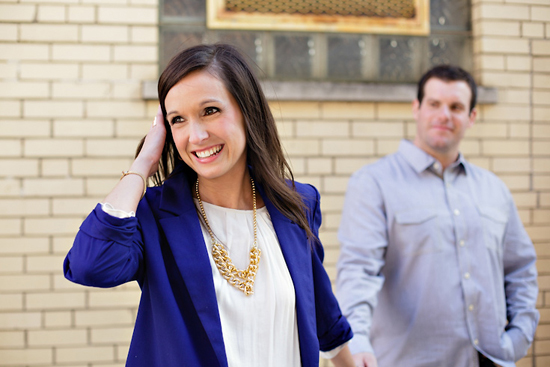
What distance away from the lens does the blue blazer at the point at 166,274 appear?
1.51 metres

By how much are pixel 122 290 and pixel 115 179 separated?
809 millimetres

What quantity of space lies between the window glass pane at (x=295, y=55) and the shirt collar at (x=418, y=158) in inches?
66.3

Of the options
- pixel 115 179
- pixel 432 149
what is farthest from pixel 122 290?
pixel 432 149

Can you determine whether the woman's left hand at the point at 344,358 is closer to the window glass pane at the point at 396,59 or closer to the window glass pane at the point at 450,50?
the window glass pane at the point at 396,59

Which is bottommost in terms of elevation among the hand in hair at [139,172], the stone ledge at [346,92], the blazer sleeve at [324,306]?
the blazer sleeve at [324,306]

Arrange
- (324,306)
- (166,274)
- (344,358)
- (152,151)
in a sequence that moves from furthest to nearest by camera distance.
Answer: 1. (344,358)
2. (324,306)
3. (152,151)
4. (166,274)

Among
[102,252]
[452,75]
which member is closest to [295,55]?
[452,75]

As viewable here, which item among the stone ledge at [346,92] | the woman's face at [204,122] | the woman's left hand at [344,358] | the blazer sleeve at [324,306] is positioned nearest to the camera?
the woman's face at [204,122]

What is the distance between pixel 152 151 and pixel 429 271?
1.58 m

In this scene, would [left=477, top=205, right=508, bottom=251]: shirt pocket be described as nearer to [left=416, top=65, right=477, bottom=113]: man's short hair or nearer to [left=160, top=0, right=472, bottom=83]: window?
[left=416, top=65, right=477, bottom=113]: man's short hair

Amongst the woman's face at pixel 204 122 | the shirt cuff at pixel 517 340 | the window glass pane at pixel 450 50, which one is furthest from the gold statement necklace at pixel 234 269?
the window glass pane at pixel 450 50

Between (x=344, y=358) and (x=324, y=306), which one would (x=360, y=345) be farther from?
(x=324, y=306)

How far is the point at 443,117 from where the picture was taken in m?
3.00

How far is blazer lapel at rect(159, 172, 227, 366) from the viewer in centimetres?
158
